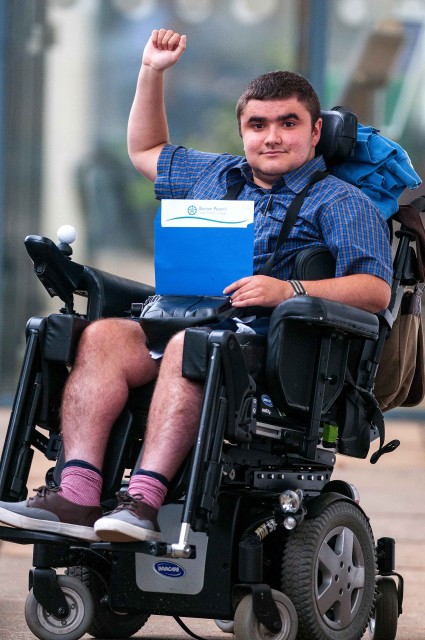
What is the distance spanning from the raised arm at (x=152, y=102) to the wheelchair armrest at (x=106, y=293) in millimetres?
483

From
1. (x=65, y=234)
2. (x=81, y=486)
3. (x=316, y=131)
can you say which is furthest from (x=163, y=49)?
(x=81, y=486)

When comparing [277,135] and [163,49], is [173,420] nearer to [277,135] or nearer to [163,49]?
[277,135]

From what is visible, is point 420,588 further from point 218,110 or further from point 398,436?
point 218,110

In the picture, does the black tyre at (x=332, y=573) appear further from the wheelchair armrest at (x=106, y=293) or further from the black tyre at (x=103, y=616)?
the wheelchair armrest at (x=106, y=293)

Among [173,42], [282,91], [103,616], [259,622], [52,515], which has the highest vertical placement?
[173,42]

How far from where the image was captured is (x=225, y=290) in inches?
158

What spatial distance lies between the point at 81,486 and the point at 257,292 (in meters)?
0.75

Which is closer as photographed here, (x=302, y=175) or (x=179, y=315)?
(x=179, y=315)

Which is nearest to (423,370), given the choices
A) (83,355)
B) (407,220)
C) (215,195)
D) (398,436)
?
(407,220)

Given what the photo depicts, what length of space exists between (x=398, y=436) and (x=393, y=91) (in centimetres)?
236

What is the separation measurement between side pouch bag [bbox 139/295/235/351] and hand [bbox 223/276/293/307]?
86mm

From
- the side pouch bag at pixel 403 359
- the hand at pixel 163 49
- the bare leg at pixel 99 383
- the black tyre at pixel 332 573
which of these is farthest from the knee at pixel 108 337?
the hand at pixel 163 49

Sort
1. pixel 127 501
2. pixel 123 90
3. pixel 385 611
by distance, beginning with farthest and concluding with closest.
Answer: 1. pixel 123 90
2. pixel 385 611
3. pixel 127 501

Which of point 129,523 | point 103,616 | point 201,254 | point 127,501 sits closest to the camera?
point 129,523
